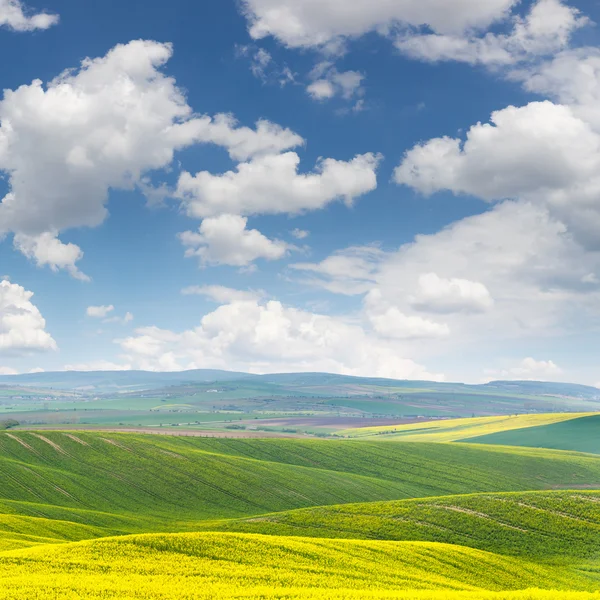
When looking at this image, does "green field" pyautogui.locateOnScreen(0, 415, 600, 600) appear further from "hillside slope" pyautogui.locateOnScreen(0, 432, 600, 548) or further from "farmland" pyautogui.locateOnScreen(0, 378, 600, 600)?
"hillside slope" pyautogui.locateOnScreen(0, 432, 600, 548)

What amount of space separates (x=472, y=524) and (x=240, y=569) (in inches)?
1890

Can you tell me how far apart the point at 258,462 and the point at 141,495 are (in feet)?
113

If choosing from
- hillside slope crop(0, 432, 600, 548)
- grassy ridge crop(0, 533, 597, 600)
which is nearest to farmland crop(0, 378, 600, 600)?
grassy ridge crop(0, 533, 597, 600)

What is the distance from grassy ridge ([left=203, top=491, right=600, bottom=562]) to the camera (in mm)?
72000

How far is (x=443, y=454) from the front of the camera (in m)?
174

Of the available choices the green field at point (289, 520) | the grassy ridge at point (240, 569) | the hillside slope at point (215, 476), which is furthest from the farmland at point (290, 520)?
the hillside slope at point (215, 476)

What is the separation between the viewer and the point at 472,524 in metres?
77.1

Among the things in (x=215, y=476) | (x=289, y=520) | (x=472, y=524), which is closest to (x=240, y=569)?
(x=289, y=520)

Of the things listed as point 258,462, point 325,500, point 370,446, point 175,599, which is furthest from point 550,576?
point 370,446

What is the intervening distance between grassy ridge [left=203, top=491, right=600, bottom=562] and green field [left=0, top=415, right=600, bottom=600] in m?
0.29

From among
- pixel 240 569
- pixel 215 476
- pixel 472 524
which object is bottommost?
pixel 215 476

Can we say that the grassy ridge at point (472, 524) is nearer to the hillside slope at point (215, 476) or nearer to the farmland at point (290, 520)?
the farmland at point (290, 520)

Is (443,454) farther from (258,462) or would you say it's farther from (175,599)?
(175,599)

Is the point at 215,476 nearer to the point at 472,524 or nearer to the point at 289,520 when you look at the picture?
the point at 289,520
